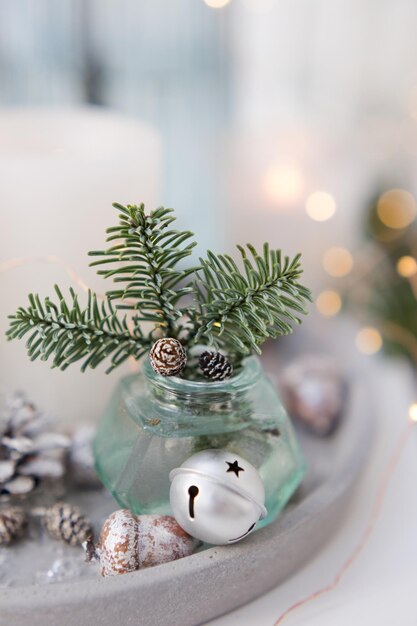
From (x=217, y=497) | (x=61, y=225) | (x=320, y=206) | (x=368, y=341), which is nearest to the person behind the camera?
(x=217, y=497)

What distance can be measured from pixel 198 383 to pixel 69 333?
2.9 inches

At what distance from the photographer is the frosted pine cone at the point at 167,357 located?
0.35 metres

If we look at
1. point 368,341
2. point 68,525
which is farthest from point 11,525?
point 368,341

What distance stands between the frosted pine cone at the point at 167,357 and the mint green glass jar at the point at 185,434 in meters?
0.02

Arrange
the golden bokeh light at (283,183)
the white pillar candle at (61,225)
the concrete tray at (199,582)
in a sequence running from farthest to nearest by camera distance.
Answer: the golden bokeh light at (283,183) → the white pillar candle at (61,225) → the concrete tray at (199,582)

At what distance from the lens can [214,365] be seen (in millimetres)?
365

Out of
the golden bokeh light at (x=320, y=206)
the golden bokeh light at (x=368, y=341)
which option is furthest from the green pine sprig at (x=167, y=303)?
the golden bokeh light at (x=320, y=206)

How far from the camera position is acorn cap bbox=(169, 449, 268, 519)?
0.33 meters

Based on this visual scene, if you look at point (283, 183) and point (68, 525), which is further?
point (283, 183)

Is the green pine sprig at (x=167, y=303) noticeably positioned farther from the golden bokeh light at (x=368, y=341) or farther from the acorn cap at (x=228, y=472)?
the golden bokeh light at (x=368, y=341)

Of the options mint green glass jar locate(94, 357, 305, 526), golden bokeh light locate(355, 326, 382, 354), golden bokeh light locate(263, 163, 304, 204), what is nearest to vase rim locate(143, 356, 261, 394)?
mint green glass jar locate(94, 357, 305, 526)

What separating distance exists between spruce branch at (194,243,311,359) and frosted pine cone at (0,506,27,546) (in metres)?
0.15

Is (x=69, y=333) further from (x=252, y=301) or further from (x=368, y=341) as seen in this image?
(x=368, y=341)

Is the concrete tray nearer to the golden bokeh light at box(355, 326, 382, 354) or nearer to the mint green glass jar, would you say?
the mint green glass jar
